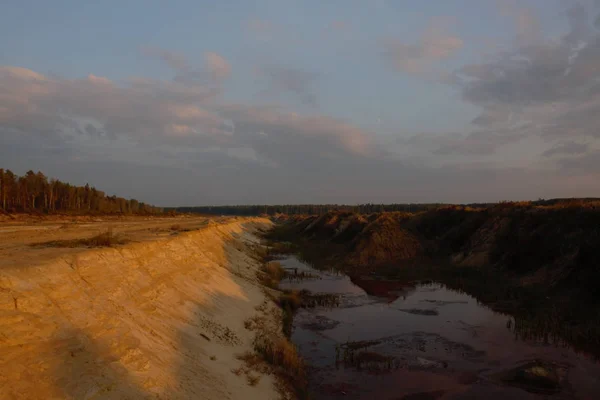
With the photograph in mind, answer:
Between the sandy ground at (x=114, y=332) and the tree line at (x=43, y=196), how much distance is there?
184 feet

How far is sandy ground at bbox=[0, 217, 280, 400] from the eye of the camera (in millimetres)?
6777

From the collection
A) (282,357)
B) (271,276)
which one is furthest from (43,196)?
(282,357)

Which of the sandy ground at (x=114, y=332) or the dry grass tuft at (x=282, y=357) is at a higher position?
the sandy ground at (x=114, y=332)

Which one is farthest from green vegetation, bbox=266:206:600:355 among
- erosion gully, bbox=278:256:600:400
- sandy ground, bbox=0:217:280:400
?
sandy ground, bbox=0:217:280:400

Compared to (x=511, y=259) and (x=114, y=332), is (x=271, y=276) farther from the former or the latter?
(x=114, y=332)

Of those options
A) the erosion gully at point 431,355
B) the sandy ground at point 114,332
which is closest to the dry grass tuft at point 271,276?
the erosion gully at point 431,355

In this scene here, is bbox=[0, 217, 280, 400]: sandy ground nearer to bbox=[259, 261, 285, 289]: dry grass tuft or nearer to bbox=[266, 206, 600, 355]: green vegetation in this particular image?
bbox=[259, 261, 285, 289]: dry grass tuft

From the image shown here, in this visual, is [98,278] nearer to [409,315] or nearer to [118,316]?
[118,316]

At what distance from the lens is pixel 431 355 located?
1353cm

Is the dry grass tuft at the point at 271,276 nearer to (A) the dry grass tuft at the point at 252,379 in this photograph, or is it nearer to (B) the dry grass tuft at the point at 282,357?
(B) the dry grass tuft at the point at 282,357

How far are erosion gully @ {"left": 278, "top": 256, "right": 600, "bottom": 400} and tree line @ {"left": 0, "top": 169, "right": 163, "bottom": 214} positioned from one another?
58.6 m

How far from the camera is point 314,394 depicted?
35.6 feet

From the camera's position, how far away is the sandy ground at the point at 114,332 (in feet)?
22.2

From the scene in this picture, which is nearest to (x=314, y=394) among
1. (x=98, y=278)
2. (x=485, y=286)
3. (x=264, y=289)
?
(x=98, y=278)
